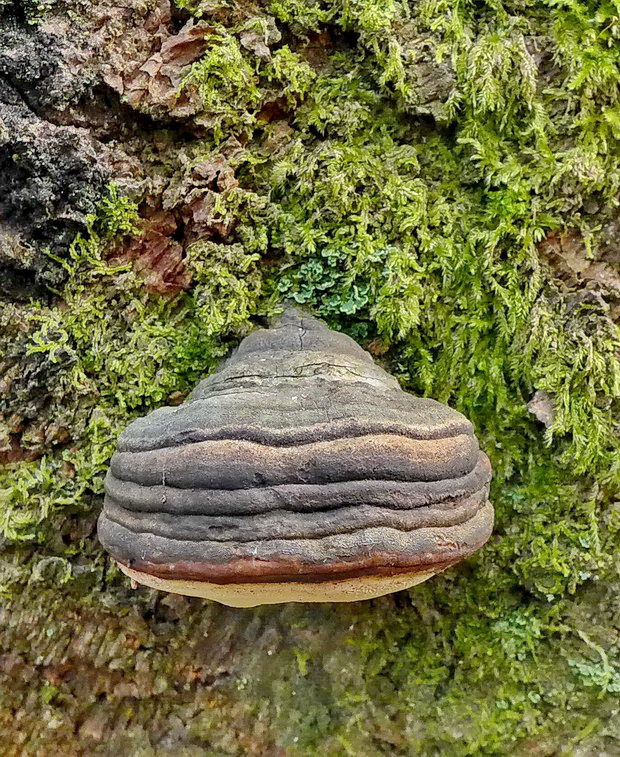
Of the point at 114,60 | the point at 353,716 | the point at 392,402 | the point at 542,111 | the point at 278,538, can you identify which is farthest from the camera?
the point at 353,716

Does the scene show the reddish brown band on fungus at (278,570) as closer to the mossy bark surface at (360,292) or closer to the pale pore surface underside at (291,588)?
the pale pore surface underside at (291,588)

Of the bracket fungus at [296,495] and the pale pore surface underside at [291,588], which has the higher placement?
the bracket fungus at [296,495]

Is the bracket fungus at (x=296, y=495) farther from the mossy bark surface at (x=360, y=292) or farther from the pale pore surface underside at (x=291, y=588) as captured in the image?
the mossy bark surface at (x=360, y=292)

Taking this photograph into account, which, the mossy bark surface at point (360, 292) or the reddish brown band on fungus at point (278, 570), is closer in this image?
the reddish brown band on fungus at point (278, 570)

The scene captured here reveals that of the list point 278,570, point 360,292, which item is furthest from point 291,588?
point 360,292

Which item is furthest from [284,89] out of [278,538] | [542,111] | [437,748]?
[437,748]

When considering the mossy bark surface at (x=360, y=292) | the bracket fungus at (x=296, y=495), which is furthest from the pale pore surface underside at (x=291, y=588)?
the mossy bark surface at (x=360, y=292)

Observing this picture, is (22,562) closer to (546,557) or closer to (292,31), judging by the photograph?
(546,557)

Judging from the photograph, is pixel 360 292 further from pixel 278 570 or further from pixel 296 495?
pixel 278 570

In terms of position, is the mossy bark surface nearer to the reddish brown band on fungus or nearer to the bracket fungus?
the bracket fungus
